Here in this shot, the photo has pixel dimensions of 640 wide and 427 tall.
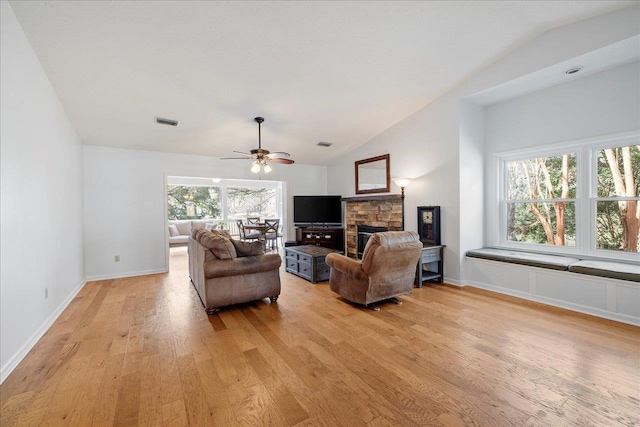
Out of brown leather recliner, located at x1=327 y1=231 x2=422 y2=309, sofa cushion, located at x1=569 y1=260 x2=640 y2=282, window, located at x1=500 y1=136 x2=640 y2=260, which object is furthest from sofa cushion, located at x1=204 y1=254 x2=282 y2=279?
window, located at x1=500 y1=136 x2=640 y2=260

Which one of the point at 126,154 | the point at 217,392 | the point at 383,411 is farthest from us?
the point at 126,154

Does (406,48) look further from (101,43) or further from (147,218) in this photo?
(147,218)

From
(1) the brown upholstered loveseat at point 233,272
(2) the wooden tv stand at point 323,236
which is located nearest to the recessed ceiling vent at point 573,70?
(1) the brown upholstered loveseat at point 233,272

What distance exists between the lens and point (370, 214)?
19.0ft

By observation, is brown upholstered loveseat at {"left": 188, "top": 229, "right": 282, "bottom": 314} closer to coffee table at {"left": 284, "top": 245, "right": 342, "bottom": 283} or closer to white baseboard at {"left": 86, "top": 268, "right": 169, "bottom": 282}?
coffee table at {"left": 284, "top": 245, "right": 342, "bottom": 283}

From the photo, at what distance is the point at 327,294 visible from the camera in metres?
3.88

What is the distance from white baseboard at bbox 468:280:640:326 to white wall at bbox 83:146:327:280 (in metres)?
5.57

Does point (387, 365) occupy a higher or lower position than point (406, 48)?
lower

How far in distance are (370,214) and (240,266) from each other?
10.8 feet

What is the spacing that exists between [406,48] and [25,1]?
3.52 meters

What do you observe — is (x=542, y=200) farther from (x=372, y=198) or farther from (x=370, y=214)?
(x=370, y=214)

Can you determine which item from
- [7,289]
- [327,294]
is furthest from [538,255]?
[7,289]

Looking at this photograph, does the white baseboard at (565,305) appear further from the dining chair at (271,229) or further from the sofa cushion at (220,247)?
the dining chair at (271,229)

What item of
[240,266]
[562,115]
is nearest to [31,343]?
[240,266]
